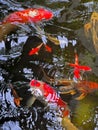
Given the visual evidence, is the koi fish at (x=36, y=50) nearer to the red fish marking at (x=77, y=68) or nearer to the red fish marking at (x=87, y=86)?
the red fish marking at (x=77, y=68)

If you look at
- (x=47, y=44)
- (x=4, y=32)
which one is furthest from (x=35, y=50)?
(x=4, y=32)

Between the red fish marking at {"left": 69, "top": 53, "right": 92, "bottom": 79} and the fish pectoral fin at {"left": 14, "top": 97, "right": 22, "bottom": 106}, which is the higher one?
the red fish marking at {"left": 69, "top": 53, "right": 92, "bottom": 79}

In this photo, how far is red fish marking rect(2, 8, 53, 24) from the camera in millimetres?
1771

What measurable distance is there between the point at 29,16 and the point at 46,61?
12.6 inches

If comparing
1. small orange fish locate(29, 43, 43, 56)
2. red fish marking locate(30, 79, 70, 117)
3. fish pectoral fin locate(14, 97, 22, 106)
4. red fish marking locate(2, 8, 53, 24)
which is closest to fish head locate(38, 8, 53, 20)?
red fish marking locate(2, 8, 53, 24)

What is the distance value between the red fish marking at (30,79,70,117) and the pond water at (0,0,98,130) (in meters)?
0.02

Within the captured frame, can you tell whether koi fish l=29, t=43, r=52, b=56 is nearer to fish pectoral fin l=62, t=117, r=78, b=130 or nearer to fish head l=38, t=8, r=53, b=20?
fish head l=38, t=8, r=53, b=20

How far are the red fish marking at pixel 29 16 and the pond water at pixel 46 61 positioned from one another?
0.11 ft

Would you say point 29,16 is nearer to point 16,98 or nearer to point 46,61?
point 46,61

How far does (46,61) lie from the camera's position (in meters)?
1.62

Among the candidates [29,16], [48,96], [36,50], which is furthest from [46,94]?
[29,16]

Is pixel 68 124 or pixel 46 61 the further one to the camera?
pixel 46 61

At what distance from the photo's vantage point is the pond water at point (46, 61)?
1.42 meters

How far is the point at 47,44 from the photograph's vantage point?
168 cm
